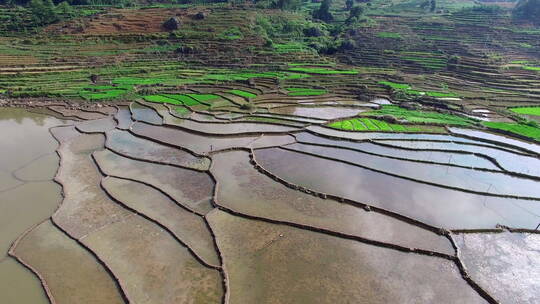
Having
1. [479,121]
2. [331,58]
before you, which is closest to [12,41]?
[331,58]

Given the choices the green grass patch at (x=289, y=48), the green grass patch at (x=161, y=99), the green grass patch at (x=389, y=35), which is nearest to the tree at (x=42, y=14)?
the green grass patch at (x=161, y=99)

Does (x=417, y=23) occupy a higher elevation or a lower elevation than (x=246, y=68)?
higher

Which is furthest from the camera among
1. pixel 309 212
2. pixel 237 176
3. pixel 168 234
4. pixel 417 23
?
pixel 417 23

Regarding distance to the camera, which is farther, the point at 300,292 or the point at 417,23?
the point at 417,23

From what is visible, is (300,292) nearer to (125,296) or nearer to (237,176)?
(125,296)

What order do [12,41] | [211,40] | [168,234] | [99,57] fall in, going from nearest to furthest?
[168,234], [99,57], [12,41], [211,40]

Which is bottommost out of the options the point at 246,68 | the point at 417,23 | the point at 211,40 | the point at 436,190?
the point at 436,190

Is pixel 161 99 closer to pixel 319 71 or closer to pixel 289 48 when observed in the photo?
pixel 319 71
